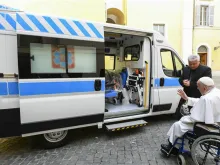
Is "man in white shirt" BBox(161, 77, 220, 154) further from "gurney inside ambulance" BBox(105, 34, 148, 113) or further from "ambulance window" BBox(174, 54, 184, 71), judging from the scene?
"ambulance window" BBox(174, 54, 184, 71)

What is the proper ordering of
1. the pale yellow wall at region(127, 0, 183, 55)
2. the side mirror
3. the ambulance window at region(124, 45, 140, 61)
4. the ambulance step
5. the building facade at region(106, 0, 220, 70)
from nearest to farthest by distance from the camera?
the ambulance step → the side mirror → the ambulance window at region(124, 45, 140, 61) → the pale yellow wall at region(127, 0, 183, 55) → the building facade at region(106, 0, 220, 70)

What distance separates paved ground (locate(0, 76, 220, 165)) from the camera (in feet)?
10.6

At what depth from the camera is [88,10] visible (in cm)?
1024

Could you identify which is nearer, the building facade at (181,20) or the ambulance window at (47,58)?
the ambulance window at (47,58)

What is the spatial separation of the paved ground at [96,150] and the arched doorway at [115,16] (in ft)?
32.6

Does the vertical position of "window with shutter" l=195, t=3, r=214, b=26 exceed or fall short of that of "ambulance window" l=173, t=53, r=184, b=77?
it exceeds it

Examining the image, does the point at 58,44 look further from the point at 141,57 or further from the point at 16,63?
the point at 141,57

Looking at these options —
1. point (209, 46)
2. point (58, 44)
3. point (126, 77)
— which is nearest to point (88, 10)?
point (126, 77)

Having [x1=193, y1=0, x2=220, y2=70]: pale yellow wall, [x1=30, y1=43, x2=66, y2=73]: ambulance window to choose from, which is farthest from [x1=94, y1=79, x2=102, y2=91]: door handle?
[x1=193, y1=0, x2=220, y2=70]: pale yellow wall

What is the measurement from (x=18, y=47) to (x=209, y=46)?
1653 centimetres

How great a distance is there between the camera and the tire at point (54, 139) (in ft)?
11.7

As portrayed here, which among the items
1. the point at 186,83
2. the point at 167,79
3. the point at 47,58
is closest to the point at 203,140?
the point at 186,83

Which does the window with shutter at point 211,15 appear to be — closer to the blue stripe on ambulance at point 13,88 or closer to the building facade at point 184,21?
the building facade at point 184,21

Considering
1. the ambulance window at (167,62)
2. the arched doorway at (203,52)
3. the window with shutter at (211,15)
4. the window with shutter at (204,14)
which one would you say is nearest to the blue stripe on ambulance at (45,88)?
the ambulance window at (167,62)
